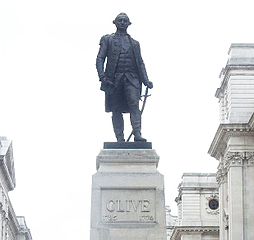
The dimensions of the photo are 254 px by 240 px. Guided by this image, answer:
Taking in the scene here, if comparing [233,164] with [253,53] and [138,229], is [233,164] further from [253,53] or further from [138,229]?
[138,229]

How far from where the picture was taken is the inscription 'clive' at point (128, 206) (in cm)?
2350

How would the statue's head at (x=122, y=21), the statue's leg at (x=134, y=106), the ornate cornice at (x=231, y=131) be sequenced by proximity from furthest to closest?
1. the ornate cornice at (x=231, y=131)
2. the statue's head at (x=122, y=21)
3. the statue's leg at (x=134, y=106)

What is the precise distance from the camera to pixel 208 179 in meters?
110

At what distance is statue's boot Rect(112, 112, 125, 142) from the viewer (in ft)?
82.3

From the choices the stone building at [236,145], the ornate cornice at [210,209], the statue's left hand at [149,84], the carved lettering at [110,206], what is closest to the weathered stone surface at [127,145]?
the statue's left hand at [149,84]

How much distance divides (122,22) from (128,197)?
443 centimetres

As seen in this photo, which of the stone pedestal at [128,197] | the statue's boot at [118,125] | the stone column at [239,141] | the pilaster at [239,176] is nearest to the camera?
the stone pedestal at [128,197]

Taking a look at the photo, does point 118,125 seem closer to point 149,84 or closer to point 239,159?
point 149,84

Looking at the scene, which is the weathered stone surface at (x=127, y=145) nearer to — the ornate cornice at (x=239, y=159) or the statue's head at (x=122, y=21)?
the statue's head at (x=122, y=21)

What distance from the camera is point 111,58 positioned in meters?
25.1

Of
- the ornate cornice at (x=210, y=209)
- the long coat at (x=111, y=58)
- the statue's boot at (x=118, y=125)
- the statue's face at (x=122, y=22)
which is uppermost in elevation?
the ornate cornice at (x=210, y=209)

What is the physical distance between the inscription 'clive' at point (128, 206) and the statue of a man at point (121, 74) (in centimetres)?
198

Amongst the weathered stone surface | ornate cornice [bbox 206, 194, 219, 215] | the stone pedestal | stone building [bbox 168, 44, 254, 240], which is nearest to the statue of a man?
the weathered stone surface

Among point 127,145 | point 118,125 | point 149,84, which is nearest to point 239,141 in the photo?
point 118,125
